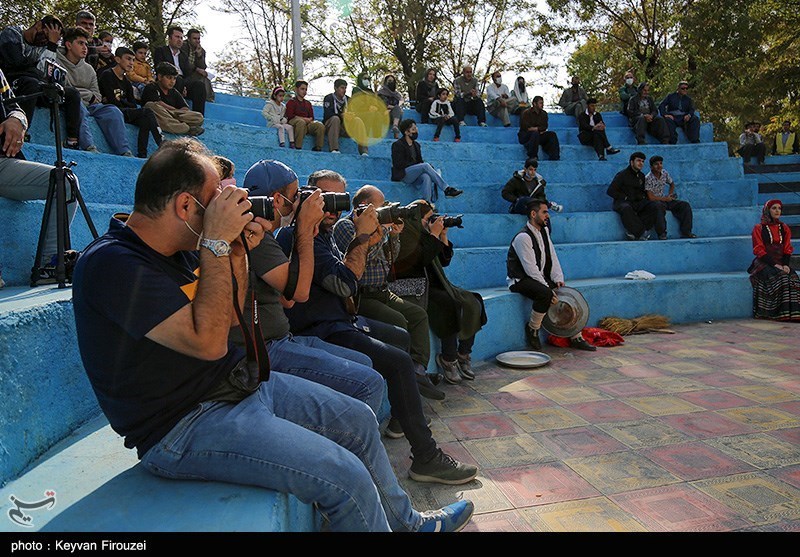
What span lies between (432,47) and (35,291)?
59.4ft

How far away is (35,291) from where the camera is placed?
8.07ft

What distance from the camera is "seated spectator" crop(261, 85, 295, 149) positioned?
7.79 m

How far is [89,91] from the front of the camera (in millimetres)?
4984

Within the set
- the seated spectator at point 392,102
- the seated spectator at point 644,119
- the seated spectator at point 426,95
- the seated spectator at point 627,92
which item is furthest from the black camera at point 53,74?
the seated spectator at point 627,92

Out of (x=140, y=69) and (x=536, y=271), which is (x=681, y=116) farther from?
(x=140, y=69)

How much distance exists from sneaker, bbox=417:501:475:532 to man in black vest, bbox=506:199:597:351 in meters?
3.18

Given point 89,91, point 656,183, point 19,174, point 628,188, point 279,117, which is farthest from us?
point 279,117

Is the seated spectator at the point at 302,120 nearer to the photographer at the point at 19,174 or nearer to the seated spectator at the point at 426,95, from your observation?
the seated spectator at the point at 426,95

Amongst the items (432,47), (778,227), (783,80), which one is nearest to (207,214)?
(778,227)

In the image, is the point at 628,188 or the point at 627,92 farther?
the point at 627,92

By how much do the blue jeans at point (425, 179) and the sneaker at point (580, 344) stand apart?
2.74m

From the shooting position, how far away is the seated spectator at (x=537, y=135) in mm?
9000

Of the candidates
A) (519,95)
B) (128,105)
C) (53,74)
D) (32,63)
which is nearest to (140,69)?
(128,105)

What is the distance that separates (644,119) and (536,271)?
6800 millimetres
